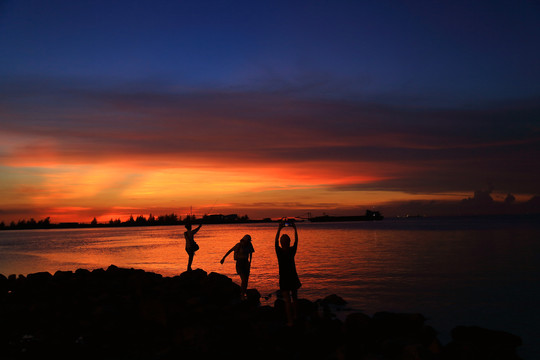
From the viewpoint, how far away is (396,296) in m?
18.1

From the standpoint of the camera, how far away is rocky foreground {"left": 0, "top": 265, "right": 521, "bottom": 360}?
8773mm

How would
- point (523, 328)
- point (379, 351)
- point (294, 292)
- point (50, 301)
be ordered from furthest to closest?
point (50, 301), point (523, 328), point (294, 292), point (379, 351)

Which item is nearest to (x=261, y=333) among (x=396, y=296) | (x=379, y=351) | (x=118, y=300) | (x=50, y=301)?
(x=379, y=351)

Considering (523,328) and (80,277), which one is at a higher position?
(80,277)

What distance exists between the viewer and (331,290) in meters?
19.3

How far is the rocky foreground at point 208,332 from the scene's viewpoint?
28.8 ft

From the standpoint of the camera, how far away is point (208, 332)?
8.95 metres

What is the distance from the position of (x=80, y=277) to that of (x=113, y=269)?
2075mm

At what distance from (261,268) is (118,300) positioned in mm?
14371

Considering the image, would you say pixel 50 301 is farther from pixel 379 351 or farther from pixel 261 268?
pixel 261 268

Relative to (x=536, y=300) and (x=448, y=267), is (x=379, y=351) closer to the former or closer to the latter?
(x=536, y=300)

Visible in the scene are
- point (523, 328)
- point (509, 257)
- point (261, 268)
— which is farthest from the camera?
point (509, 257)

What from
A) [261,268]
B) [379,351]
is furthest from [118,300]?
[261,268]

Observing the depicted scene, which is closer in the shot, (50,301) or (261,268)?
Answer: (50,301)
